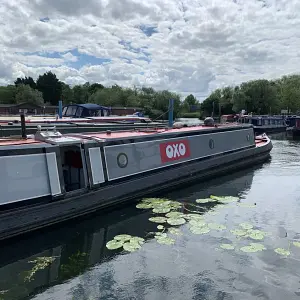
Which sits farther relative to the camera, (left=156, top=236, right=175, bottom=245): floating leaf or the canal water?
(left=156, top=236, right=175, bottom=245): floating leaf

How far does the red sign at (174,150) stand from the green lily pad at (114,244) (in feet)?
13.2

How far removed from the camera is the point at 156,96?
234 ft

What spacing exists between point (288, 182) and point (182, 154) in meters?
4.04

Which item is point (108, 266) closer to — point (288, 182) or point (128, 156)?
point (128, 156)

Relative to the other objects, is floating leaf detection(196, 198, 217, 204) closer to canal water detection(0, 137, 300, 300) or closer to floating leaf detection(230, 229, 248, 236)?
canal water detection(0, 137, 300, 300)

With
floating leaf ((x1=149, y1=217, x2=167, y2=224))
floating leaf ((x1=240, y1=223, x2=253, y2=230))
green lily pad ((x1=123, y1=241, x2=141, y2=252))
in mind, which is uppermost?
floating leaf ((x1=149, y1=217, x2=167, y2=224))

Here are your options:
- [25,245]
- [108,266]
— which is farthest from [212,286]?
[25,245]

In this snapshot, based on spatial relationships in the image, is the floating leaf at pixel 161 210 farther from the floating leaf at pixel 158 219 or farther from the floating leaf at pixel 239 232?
the floating leaf at pixel 239 232

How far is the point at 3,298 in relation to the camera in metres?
4.75

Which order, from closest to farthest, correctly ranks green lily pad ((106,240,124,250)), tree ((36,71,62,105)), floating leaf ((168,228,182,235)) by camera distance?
green lily pad ((106,240,124,250)), floating leaf ((168,228,182,235)), tree ((36,71,62,105))

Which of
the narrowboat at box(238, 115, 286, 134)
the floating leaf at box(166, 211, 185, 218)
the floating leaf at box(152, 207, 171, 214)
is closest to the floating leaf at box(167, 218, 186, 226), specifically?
the floating leaf at box(166, 211, 185, 218)

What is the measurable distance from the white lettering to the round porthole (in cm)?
195

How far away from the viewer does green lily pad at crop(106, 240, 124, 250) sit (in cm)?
652

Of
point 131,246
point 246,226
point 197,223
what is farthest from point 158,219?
point 246,226
